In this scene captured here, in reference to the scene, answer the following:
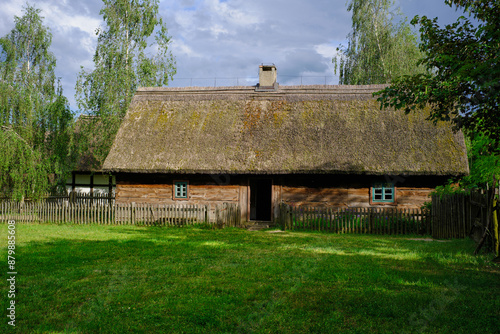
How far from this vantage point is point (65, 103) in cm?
1897

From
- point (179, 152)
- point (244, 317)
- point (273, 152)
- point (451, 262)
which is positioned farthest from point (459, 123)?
point (179, 152)

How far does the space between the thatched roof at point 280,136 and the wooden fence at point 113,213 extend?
6.40ft

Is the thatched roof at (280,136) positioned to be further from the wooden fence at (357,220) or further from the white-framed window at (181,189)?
the wooden fence at (357,220)

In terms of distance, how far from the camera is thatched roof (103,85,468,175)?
53.3ft

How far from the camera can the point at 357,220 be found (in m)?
14.1

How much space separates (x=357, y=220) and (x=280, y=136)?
17.8ft

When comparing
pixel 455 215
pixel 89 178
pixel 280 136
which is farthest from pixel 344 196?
pixel 89 178

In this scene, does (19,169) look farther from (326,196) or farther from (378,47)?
(378,47)

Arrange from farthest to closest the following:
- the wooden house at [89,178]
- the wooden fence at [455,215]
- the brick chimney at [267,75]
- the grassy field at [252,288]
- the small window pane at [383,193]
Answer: the wooden house at [89,178], the brick chimney at [267,75], the small window pane at [383,193], the wooden fence at [455,215], the grassy field at [252,288]

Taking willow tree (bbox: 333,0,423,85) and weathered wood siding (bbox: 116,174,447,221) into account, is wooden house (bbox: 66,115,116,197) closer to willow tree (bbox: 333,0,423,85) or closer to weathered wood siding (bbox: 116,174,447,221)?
weathered wood siding (bbox: 116,174,447,221)

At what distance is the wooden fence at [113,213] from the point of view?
1562 centimetres

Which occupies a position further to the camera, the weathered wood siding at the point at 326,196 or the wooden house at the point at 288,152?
the weathered wood siding at the point at 326,196

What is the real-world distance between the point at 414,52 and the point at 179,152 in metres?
20.9

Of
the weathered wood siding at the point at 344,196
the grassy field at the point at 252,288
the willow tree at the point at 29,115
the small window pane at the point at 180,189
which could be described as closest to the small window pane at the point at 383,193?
the weathered wood siding at the point at 344,196
